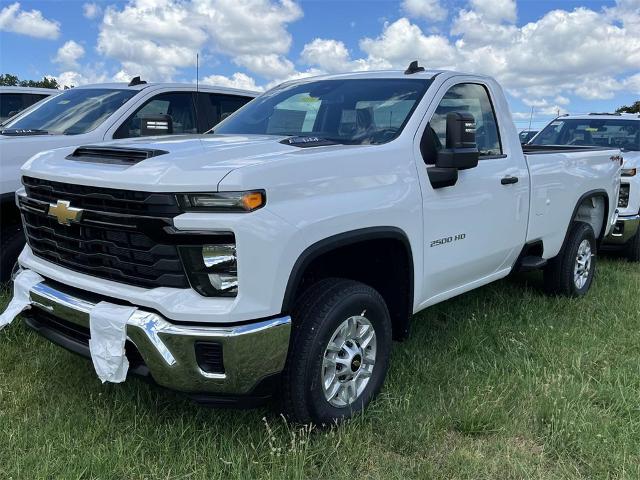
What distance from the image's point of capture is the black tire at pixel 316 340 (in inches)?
112

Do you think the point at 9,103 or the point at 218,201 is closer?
the point at 218,201

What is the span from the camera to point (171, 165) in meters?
2.63

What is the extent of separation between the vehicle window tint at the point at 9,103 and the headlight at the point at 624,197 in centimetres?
799

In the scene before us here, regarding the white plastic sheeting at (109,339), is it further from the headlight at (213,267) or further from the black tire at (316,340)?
the black tire at (316,340)

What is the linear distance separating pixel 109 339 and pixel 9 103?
7.01m

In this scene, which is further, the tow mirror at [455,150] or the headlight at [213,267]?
the tow mirror at [455,150]

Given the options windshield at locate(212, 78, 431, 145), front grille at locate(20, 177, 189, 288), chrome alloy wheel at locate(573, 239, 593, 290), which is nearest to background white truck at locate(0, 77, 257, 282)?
windshield at locate(212, 78, 431, 145)

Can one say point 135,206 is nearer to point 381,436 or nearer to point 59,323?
point 59,323

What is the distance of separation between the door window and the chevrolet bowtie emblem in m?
2.02

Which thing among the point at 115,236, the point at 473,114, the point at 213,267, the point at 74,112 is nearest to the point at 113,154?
the point at 115,236

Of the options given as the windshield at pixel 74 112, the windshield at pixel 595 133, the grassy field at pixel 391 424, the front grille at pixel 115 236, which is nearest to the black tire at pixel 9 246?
the grassy field at pixel 391 424

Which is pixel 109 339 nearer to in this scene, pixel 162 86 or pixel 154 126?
pixel 154 126

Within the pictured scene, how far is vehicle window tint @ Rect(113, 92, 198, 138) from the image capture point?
5.62 metres

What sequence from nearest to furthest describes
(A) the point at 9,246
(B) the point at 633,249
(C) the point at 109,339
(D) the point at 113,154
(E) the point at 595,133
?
(C) the point at 109,339 < (D) the point at 113,154 < (A) the point at 9,246 < (B) the point at 633,249 < (E) the point at 595,133
